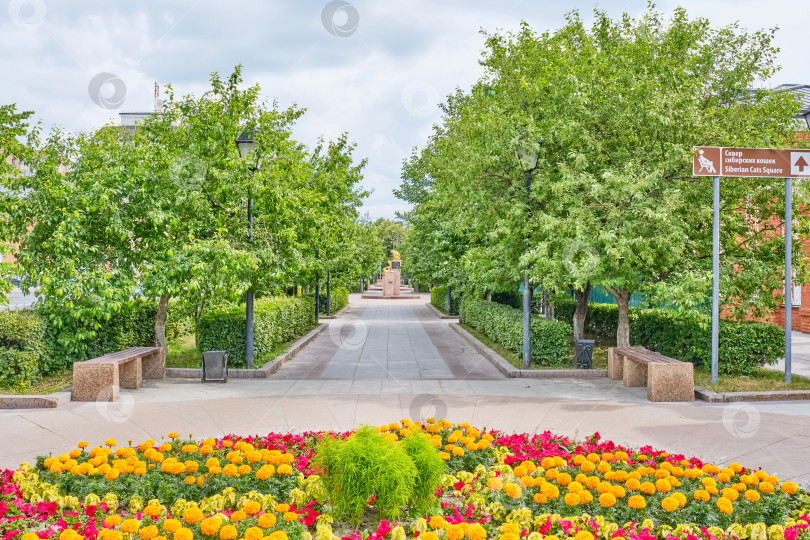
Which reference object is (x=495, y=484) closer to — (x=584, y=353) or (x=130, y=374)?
(x=130, y=374)

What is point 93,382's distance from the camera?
29.2ft

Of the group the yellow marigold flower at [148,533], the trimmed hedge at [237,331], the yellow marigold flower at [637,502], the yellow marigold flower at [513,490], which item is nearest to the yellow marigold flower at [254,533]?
the yellow marigold flower at [148,533]

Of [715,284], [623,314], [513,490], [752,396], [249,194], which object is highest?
[249,194]

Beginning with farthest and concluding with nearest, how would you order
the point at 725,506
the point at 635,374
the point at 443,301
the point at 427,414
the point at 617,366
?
1. the point at 443,301
2. the point at 617,366
3. the point at 635,374
4. the point at 427,414
5. the point at 725,506

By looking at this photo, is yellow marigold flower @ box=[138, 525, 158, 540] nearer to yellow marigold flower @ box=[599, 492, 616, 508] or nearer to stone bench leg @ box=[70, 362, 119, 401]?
yellow marigold flower @ box=[599, 492, 616, 508]

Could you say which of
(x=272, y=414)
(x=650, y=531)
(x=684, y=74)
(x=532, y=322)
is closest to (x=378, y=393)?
(x=272, y=414)

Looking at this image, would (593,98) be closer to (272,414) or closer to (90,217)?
(272,414)

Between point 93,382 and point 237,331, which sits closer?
point 93,382

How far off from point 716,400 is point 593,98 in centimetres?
569

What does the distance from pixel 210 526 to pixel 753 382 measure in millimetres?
9375

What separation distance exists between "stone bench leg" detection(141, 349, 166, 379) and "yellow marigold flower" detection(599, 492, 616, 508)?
889 cm

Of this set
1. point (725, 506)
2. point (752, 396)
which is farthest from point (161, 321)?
point (725, 506)

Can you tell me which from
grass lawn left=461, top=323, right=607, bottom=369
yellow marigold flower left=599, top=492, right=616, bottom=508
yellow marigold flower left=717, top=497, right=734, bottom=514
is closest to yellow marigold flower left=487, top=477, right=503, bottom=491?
yellow marigold flower left=599, top=492, right=616, bottom=508

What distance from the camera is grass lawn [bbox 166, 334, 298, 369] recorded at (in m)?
11.9
